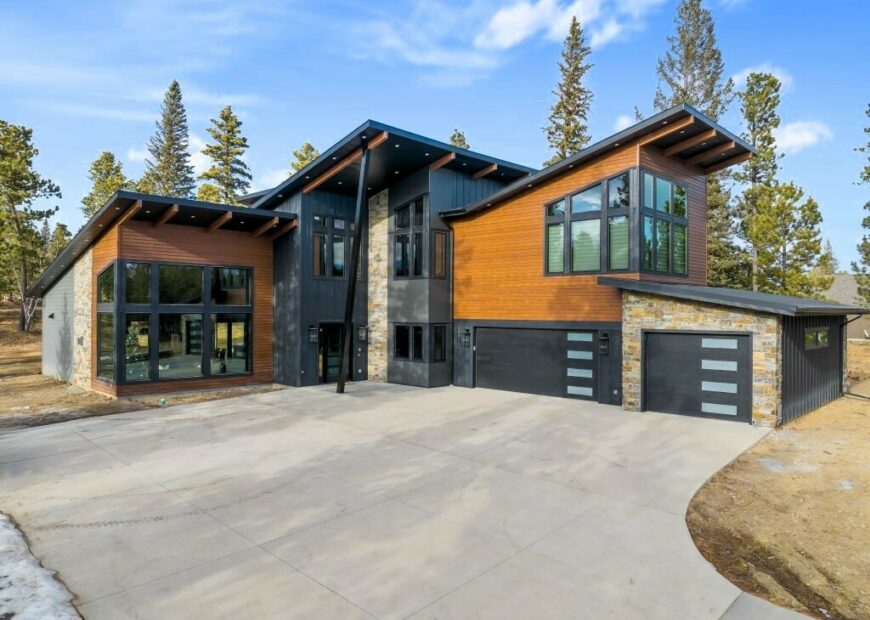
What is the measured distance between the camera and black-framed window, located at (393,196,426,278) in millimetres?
14238

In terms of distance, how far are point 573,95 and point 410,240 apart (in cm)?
2092

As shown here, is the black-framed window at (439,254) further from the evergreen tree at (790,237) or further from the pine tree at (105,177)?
the pine tree at (105,177)

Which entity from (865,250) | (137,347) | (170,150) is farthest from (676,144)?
(170,150)

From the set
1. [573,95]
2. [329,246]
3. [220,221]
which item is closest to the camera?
[220,221]

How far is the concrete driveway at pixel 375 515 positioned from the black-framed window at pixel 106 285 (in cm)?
423

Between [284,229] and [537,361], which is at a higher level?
[284,229]

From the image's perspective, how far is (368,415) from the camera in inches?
407

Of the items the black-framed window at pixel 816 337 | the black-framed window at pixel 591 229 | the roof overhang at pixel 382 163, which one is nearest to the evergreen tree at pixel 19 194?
the roof overhang at pixel 382 163

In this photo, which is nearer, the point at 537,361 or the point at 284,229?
the point at 537,361

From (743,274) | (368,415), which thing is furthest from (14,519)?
(743,274)

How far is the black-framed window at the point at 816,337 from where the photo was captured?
10.4m

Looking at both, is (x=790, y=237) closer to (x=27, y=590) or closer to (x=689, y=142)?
(x=689, y=142)

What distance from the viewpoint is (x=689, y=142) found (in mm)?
11352

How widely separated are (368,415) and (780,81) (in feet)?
82.5
